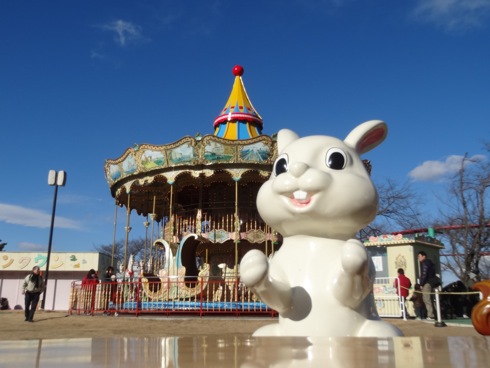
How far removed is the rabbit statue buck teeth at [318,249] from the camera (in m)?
3.69

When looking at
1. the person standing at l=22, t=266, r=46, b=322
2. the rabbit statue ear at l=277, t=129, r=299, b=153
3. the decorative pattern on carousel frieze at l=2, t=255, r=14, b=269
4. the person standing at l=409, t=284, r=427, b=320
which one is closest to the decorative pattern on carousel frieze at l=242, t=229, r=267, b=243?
the person standing at l=409, t=284, r=427, b=320

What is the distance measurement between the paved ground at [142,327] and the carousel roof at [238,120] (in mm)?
7733

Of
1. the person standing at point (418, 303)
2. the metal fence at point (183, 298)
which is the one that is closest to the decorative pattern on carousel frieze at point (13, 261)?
the metal fence at point (183, 298)

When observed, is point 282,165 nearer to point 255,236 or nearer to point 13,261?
point 255,236

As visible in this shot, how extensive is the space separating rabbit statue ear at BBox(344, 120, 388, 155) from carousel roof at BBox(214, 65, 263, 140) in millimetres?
12502

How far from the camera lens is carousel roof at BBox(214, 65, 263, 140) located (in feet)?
58.3

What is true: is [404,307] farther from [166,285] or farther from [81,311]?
[81,311]

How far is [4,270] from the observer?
28.0m

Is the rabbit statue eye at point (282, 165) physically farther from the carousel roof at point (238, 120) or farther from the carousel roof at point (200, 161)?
the carousel roof at point (238, 120)

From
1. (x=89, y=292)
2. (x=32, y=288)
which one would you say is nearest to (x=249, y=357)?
(x=32, y=288)

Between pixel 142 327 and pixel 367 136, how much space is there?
24.8ft

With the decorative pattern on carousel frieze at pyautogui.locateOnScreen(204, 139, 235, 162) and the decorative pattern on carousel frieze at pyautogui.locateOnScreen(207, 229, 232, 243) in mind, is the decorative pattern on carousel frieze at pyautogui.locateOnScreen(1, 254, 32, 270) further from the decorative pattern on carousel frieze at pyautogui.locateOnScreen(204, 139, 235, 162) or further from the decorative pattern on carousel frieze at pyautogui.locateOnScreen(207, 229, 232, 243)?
the decorative pattern on carousel frieze at pyautogui.locateOnScreen(204, 139, 235, 162)

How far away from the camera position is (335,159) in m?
4.31

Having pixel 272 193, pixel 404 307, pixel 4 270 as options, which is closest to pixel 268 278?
pixel 272 193
